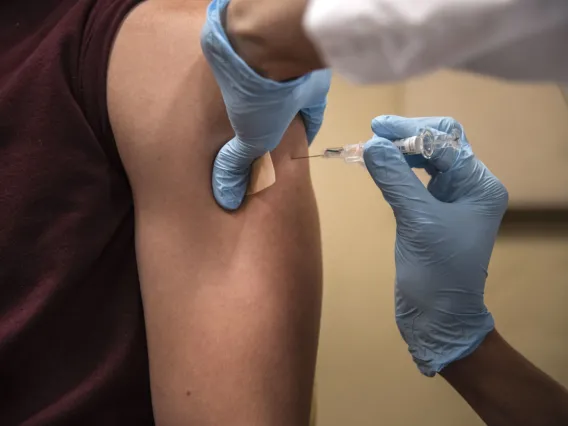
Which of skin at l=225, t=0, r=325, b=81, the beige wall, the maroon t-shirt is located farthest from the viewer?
the beige wall

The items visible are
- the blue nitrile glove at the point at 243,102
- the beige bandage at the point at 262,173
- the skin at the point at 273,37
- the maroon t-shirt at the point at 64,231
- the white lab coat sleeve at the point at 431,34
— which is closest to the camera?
the white lab coat sleeve at the point at 431,34

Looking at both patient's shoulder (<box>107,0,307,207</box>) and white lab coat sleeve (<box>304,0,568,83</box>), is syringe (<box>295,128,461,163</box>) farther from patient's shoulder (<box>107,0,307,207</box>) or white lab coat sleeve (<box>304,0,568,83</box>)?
white lab coat sleeve (<box>304,0,568,83</box>)

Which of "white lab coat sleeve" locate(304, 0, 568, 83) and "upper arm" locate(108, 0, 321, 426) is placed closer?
"white lab coat sleeve" locate(304, 0, 568, 83)

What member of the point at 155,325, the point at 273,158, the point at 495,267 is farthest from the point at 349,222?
the point at 155,325

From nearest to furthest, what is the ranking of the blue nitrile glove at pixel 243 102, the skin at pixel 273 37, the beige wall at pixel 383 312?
the skin at pixel 273 37 < the blue nitrile glove at pixel 243 102 < the beige wall at pixel 383 312

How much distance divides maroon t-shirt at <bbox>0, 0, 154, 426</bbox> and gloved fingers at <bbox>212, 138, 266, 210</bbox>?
6.5 inches

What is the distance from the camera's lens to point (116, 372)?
91cm

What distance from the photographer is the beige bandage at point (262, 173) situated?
948mm

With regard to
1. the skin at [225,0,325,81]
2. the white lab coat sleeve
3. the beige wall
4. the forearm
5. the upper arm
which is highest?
the white lab coat sleeve

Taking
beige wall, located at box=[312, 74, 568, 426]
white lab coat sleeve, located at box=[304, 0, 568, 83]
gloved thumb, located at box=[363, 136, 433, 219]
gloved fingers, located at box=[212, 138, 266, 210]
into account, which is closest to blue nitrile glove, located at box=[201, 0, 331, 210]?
gloved fingers, located at box=[212, 138, 266, 210]

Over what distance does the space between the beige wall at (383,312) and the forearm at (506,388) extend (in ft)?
1.24

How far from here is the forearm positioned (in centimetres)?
86

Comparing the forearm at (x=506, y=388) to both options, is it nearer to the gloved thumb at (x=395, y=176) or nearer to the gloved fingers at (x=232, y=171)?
the gloved thumb at (x=395, y=176)

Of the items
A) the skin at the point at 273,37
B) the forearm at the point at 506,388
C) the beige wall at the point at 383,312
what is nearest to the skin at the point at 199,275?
the forearm at the point at 506,388
